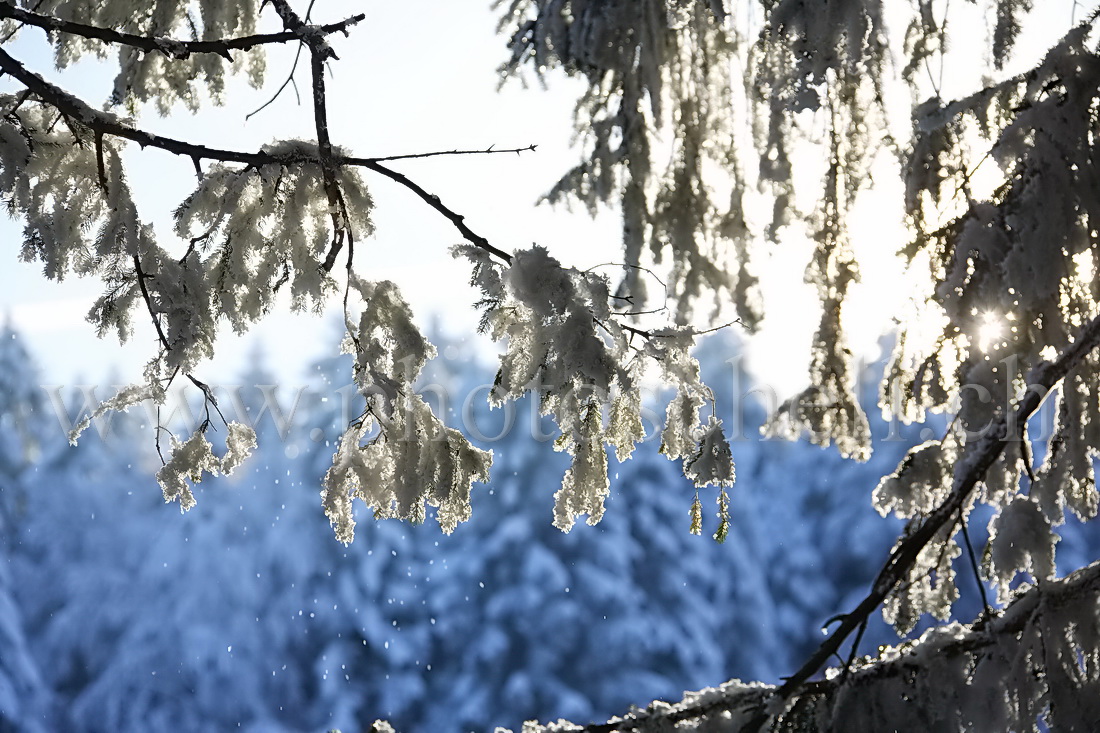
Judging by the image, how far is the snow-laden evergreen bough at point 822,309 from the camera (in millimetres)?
1630

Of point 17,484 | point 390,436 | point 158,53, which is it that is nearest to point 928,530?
point 390,436

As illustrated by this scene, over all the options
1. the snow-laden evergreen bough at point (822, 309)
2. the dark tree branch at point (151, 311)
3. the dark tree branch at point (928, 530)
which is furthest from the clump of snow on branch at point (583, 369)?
the dark tree branch at point (151, 311)

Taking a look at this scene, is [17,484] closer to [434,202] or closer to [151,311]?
[151,311]

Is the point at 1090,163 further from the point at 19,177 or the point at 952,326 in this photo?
the point at 19,177

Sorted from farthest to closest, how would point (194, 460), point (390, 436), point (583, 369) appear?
point (194, 460)
point (390, 436)
point (583, 369)

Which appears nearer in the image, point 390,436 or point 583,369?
point 583,369

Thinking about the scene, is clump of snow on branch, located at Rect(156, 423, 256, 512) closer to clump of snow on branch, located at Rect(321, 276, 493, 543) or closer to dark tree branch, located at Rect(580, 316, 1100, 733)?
clump of snow on branch, located at Rect(321, 276, 493, 543)

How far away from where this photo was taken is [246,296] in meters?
1.96

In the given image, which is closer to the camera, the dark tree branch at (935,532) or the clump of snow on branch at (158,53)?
the dark tree branch at (935,532)

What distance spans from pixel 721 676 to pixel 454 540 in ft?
21.0

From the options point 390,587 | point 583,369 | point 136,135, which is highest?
point 390,587

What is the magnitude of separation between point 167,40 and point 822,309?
1.52 meters

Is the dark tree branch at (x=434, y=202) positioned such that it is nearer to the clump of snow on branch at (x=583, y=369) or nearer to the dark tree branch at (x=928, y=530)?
the clump of snow on branch at (x=583, y=369)

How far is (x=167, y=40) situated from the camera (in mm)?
1707
